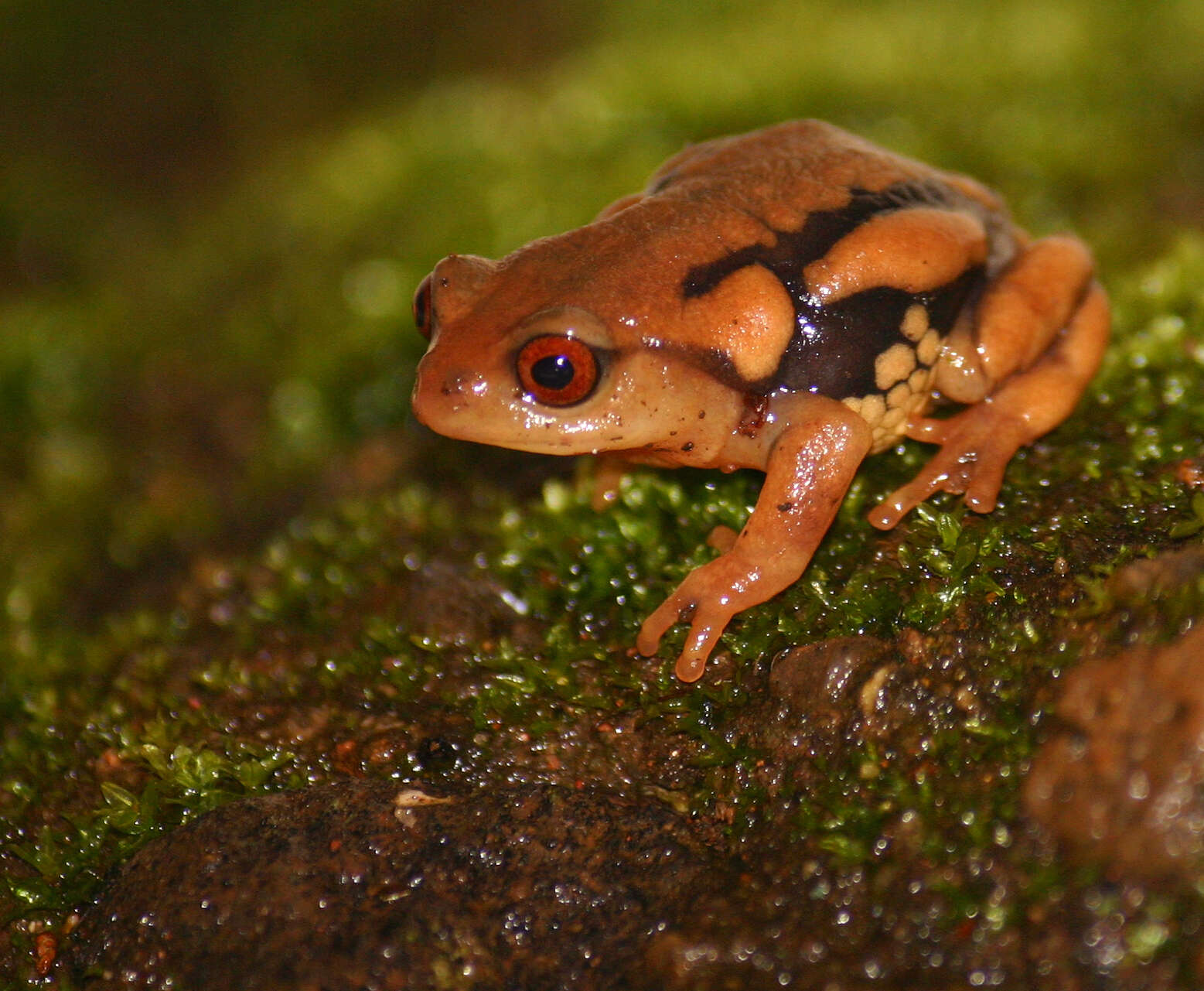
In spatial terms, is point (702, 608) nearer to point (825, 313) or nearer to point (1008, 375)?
point (825, 313)

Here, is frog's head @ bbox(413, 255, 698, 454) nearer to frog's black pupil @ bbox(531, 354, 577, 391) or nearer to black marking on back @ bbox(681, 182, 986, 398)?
frog's black pupil @ bbox(531, 354, 577, 391)

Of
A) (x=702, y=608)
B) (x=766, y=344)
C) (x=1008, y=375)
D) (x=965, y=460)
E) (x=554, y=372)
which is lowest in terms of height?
(x=702, y=608)

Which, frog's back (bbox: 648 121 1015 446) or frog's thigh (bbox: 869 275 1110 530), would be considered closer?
frog's back (bbox: 648 121 1015 446)

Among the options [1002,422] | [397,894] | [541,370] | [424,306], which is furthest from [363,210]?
[397,894]

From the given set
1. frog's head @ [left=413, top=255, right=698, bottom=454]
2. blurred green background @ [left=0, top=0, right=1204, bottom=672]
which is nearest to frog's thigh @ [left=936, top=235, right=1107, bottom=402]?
frog's head @ [left=413, top=255, right=698, bottom=454]

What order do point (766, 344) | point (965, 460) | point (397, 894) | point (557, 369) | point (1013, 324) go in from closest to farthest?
point (397, 894)
point (557, 369)
point (766, 344)
point (965, 460)
point (1013, 324)

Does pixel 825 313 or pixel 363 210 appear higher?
pixel 825 313

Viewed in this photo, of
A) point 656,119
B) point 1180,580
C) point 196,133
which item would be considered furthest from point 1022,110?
point 196,133
